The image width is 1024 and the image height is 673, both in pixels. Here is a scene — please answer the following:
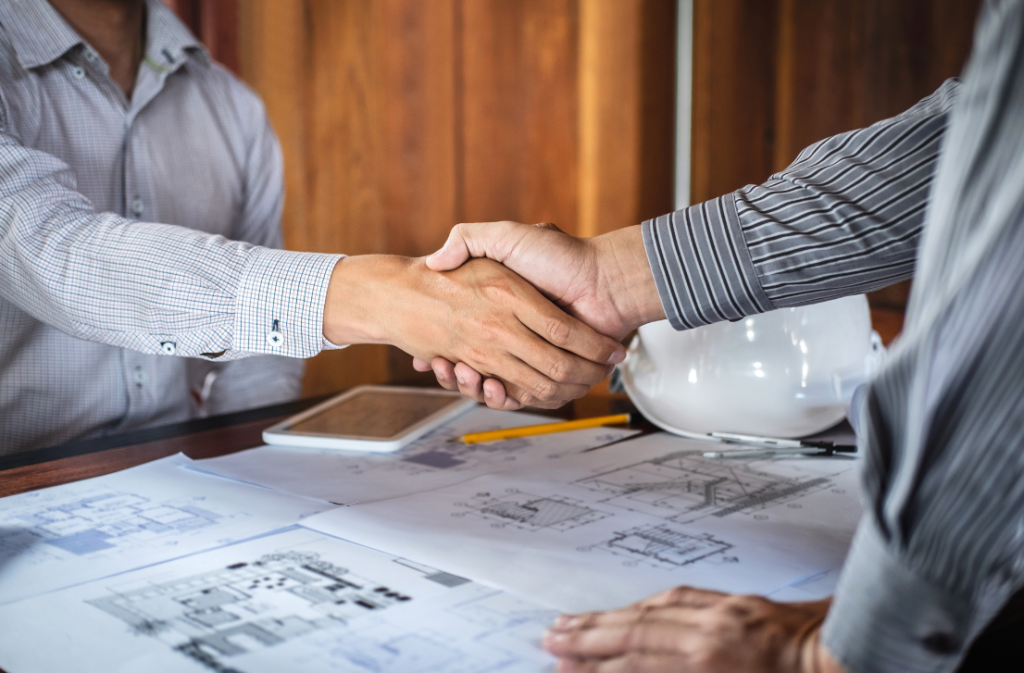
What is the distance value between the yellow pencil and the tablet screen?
3.8 inches

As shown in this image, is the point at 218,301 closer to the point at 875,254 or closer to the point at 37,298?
the point at 37,298

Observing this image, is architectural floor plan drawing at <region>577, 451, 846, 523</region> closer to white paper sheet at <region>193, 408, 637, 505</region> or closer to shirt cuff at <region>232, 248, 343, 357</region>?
white paper sheet at <region>193, 408, 637, 505</region>

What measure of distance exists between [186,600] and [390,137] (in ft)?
6.93

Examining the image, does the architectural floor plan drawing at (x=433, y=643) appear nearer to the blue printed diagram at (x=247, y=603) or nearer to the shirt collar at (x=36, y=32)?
the blue printed diagram at (x=247, y=603)

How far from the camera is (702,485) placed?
78 centimetres

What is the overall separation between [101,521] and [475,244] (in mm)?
481

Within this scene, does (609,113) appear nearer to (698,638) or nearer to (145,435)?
(145,435)

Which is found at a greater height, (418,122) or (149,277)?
(418,122)

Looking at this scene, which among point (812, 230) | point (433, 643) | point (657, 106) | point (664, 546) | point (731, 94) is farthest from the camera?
point (731, 94)

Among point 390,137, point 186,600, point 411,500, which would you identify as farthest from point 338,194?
point 186,600

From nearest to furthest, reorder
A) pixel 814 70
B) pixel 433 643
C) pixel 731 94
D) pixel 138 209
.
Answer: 1. pixel 433 643
2. pixel 138 209
3. pixel 731 94
4. pixel 814 70

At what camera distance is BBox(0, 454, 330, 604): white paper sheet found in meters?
0.59

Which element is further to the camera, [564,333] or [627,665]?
[564,333]

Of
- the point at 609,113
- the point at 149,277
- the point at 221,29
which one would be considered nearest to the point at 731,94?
the point at 609,113
